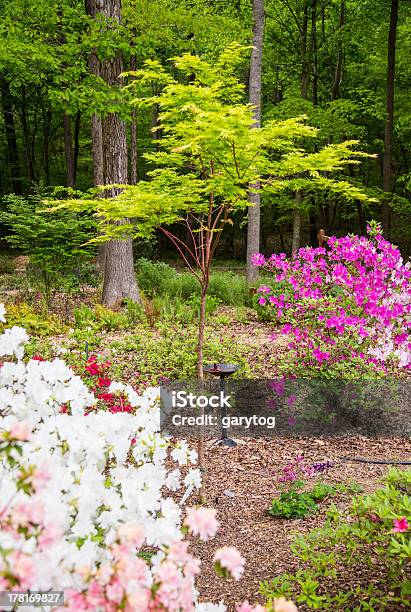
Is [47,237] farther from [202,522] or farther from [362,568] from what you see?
[202,522]

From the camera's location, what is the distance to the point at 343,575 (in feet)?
8.95

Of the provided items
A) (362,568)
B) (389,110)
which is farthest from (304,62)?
(362,568)

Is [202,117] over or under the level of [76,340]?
over

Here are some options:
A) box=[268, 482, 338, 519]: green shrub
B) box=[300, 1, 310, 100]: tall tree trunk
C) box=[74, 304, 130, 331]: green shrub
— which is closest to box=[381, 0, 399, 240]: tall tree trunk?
box=[300, 1, 310, 100]: tall tree trunk

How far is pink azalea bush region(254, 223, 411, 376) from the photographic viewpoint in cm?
471

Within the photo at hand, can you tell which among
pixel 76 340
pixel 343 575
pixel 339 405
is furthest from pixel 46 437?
pixel 76 340

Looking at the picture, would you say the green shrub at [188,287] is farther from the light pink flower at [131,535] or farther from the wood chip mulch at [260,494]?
the light pink flower at [131,535]

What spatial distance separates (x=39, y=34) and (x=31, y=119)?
1663 centimetres

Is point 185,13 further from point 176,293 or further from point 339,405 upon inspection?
point 339,405

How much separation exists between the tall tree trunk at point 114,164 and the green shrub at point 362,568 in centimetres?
640

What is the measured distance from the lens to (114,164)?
848 cm

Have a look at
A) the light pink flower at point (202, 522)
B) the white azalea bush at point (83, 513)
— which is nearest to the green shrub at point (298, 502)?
the white azalea bush at point (83, 513)

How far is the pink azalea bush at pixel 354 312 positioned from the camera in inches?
186

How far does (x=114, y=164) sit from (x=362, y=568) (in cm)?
706
